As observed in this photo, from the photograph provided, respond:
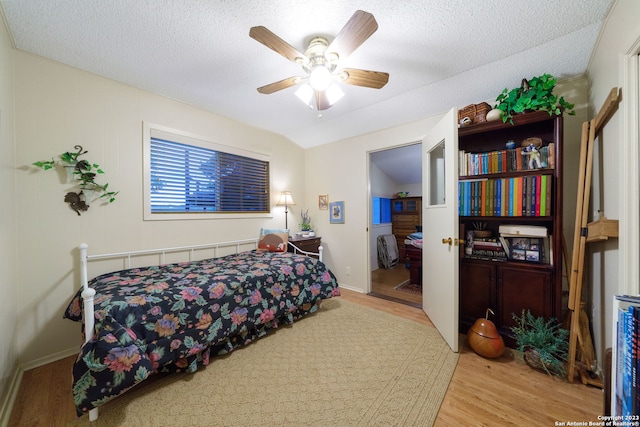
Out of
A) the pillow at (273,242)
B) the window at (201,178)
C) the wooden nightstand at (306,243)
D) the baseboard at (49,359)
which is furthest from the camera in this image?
the wooden nightstand at (306,243)

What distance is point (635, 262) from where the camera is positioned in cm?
109

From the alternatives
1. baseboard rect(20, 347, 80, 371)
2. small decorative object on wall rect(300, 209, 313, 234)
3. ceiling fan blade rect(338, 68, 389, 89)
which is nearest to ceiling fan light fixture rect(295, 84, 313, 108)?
ceiling fan blade rect(338, 68, 389, 89)

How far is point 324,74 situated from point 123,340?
2037mm

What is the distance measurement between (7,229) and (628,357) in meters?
3.09

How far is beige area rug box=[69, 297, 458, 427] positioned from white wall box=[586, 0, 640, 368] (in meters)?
1.08

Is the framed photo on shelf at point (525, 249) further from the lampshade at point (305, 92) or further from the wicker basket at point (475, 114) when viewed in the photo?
the lampshade at point (305, 92)

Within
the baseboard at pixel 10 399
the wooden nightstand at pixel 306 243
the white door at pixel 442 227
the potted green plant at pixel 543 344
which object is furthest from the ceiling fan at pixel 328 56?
the baseboard at pixel 10 399

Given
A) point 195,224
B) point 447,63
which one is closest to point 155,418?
point 195,224

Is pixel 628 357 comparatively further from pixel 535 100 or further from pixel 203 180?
pixel 203 180

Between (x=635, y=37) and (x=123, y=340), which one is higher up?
(x=635, y=37)

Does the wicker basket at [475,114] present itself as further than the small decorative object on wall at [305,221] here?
No

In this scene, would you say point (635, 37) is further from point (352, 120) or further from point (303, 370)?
point (303, 370)

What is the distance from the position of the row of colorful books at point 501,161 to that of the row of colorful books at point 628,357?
1509mm

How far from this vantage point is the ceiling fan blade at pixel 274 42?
1.29 metres
